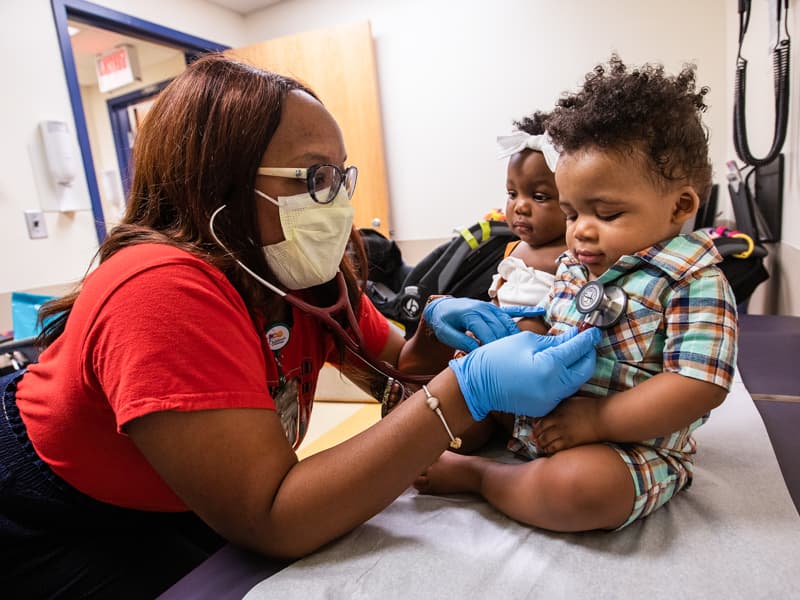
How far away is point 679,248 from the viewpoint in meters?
0.81

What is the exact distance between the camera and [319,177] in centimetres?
88

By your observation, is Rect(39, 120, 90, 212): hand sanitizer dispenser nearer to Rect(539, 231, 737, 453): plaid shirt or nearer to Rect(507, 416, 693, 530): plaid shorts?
Rect(539, 231, 737, 453): plaid shirt

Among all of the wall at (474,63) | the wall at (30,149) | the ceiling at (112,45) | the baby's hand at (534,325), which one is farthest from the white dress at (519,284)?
the ceiling at (112,45)

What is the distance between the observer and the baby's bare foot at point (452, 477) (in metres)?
0.86

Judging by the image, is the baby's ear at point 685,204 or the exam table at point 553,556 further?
the baby's ear at point 685,204

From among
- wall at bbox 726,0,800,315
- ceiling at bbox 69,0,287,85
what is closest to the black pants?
wall at bbox 726,0,800,315

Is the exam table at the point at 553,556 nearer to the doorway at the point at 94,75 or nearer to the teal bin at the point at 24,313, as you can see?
the doorway at the point at 94,75

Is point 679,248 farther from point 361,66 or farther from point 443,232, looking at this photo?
point 361,66

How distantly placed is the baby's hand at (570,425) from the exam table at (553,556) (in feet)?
0.43

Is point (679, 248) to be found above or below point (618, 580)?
above

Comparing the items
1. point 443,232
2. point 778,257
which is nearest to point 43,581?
point 778,257

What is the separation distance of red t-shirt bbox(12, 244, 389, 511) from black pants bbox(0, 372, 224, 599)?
27mm

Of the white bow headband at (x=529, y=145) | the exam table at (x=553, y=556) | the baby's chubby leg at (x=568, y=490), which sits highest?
the white bow headband at (x=529, y=145)

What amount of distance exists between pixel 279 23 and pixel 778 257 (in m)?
3.78
